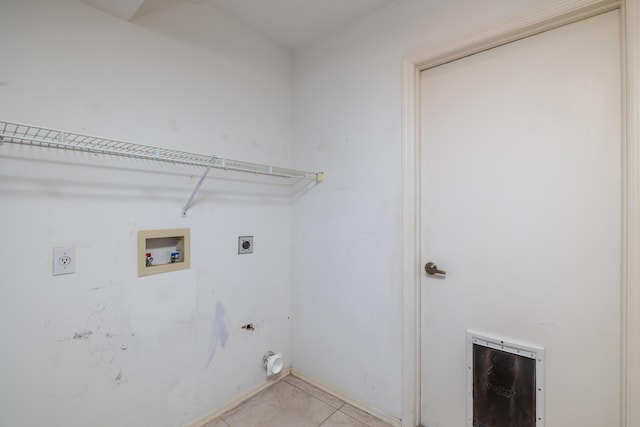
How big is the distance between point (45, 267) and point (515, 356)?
2.08m

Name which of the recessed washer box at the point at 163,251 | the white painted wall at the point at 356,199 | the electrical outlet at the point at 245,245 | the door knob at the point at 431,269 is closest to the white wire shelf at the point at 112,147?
the recessed washer box at the point at 163,251

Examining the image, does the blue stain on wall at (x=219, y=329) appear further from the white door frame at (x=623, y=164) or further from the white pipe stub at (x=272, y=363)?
the white door frame at (x=623, y=164)

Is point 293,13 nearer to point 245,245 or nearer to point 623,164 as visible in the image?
point 245,245

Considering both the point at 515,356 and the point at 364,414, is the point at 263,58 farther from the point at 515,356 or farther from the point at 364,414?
the point at 364,414

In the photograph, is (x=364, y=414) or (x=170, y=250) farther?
(x=364, y=414)

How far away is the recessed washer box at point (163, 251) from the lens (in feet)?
4.67

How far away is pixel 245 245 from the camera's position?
1872 mm

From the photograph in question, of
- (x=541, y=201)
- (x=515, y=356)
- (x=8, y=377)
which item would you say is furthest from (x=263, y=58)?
(x=515, y=356)

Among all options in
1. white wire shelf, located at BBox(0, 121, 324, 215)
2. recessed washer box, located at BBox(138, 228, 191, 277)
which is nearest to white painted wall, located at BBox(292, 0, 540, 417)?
white wire shelf, located at BBox(0, 121, 324, 215)

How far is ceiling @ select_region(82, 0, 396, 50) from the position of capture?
5.43 ft

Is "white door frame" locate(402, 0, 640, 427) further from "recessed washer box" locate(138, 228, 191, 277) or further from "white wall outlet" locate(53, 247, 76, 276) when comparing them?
"white wall outlet" locate(53, 247, 76, 276)

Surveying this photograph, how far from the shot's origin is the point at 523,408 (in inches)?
51.6

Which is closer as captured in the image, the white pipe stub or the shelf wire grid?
the shelf wire grid

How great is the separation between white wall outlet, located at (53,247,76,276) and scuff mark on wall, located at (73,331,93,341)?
28 centimetres
